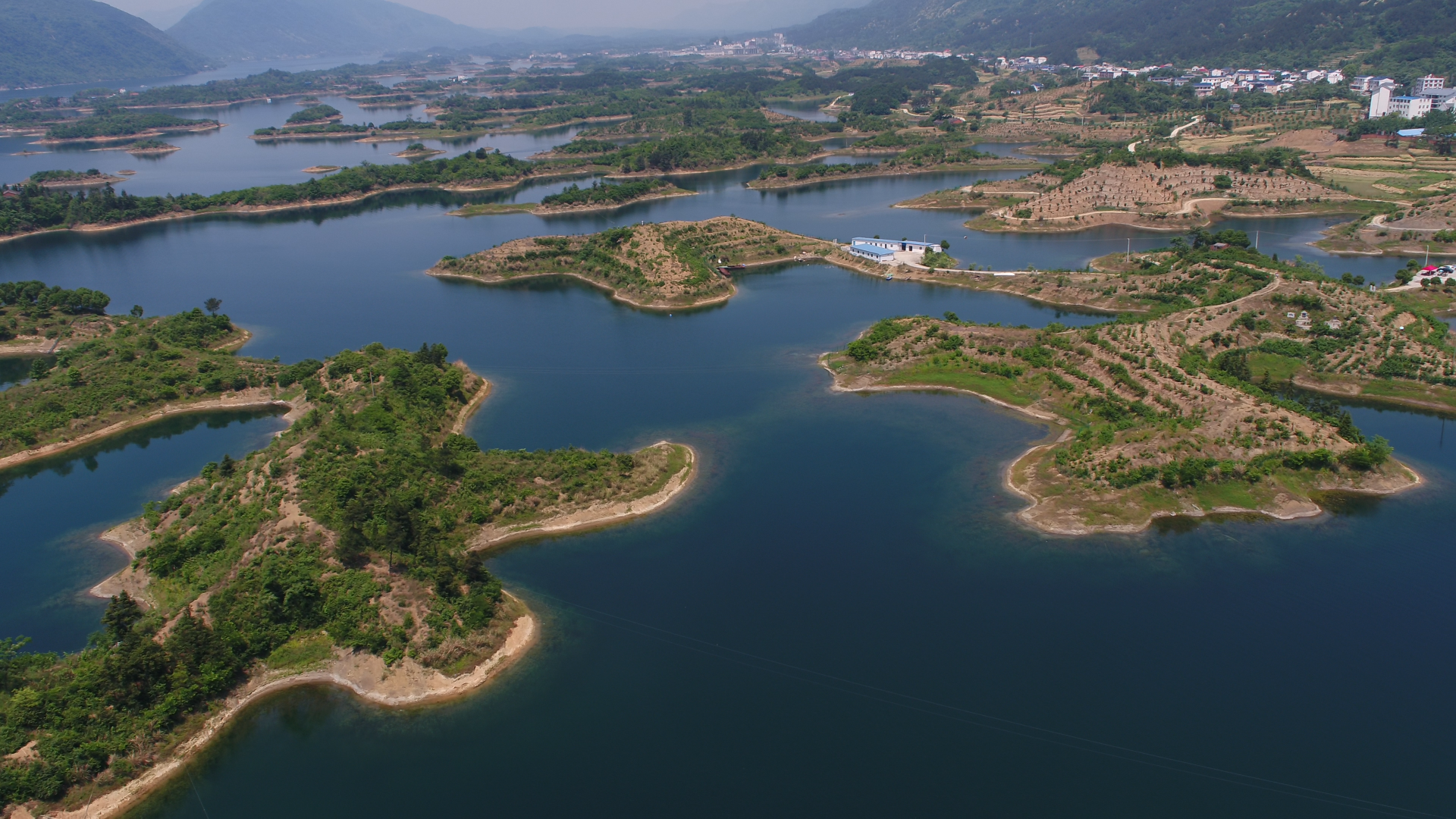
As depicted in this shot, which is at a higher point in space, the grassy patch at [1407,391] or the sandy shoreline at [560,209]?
the sandy shoreline at [560,209]

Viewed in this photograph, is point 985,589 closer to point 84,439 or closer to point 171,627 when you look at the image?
point 171,627

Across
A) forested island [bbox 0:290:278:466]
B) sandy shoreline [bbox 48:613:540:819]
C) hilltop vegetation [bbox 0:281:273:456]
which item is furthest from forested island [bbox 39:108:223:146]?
sandy shoreline [bbox 48:613:540:819]

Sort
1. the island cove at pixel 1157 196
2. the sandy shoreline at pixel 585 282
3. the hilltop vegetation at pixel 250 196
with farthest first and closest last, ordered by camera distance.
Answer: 1. the hilltop vegetation at pixel 250 196
2. the island cove at pixel 1157 196
3. the sandy shoreline at pixel 585 282

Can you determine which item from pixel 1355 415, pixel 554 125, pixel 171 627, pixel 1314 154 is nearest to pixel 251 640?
pixel 171 627

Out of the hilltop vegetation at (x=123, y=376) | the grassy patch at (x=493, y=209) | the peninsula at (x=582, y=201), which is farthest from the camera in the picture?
the grassy patch at (x=493, y=209)

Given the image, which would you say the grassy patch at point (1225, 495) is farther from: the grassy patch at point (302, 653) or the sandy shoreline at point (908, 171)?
the sandy shoreline at point (908, 171)

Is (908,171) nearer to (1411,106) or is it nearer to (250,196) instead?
(1411,106)

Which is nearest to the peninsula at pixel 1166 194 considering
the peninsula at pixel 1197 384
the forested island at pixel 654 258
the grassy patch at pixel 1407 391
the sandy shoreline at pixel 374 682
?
the forested island at pixel 654 258
